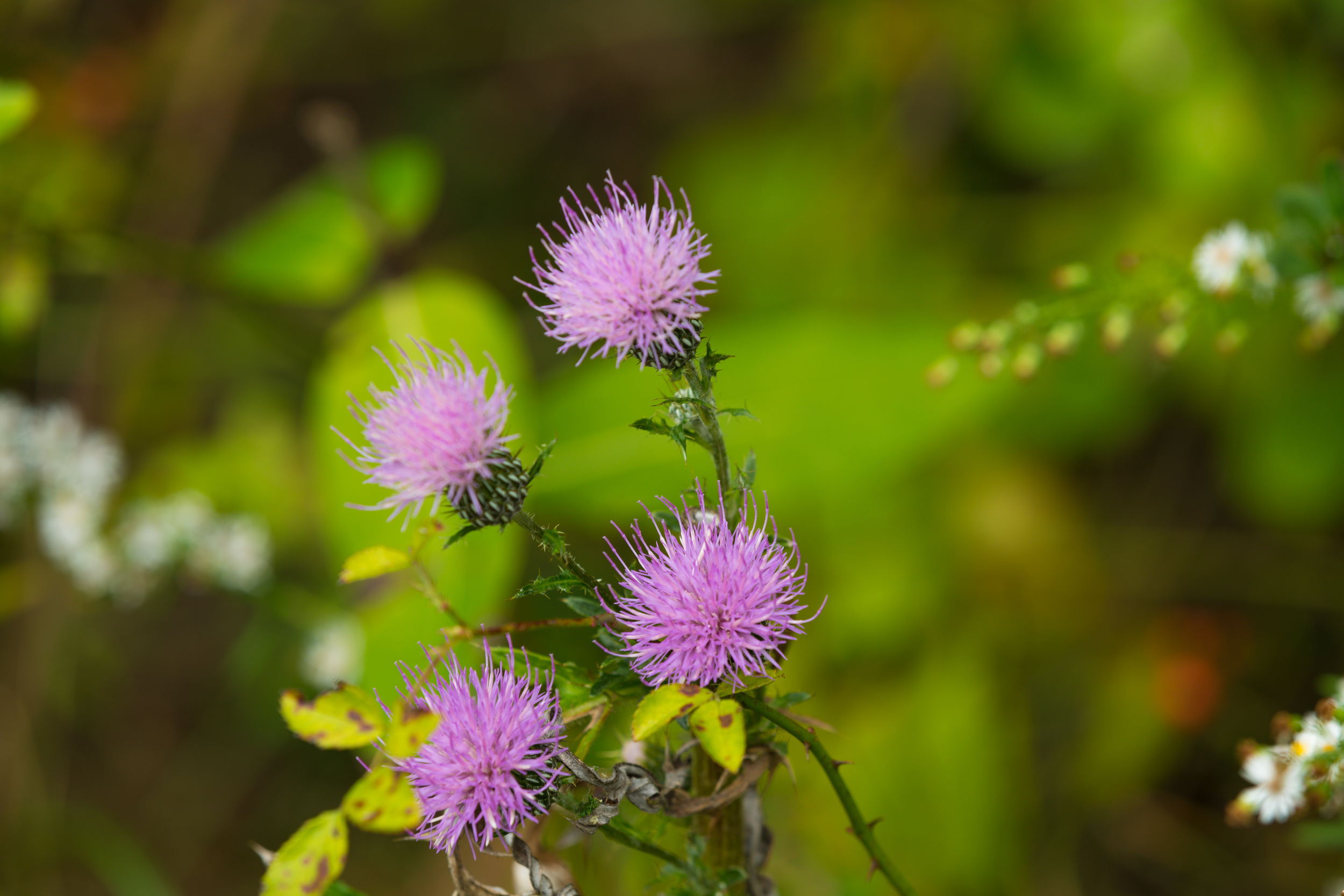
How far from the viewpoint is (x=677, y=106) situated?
13.9ft

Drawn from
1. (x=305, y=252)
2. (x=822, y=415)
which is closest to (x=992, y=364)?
(x=822, y=415)

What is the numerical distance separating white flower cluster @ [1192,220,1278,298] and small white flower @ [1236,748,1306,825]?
2.50 ft

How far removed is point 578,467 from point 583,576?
5.23ft

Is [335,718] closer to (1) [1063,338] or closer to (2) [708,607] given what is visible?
(2) [708,607]

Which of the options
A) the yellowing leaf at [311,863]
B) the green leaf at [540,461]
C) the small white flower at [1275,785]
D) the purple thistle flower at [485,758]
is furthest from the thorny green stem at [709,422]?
the small white flower at [1275,785]

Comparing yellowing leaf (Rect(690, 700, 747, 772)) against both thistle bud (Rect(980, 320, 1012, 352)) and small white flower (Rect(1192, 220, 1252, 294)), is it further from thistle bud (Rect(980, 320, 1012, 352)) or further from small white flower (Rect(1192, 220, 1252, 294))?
small white flower (Rect(1192, 220, 1252, 294))

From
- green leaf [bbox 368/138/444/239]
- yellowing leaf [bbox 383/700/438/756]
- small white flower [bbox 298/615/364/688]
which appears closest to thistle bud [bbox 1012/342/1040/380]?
yellowing leaf [bbox 383/700/438/756]

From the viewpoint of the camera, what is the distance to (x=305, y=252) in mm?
2852

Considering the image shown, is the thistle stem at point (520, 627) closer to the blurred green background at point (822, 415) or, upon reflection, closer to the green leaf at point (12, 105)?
the blurred green background at point (822, 415)

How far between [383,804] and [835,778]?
18.3 inches

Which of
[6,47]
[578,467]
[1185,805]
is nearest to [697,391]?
[578,467]

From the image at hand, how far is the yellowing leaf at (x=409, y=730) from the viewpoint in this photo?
0.90 metres

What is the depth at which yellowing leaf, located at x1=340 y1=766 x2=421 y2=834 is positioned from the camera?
0.91 m

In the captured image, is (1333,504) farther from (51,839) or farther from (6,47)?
(6,47)
